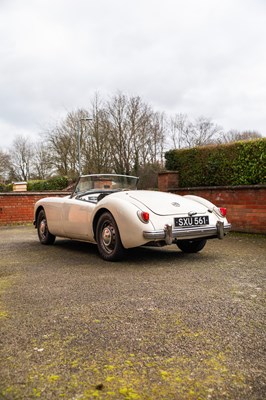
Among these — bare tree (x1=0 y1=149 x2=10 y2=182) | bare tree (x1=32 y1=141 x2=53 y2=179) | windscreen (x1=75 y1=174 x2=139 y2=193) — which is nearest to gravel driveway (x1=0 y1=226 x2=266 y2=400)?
windscreen (x1=75 y1=174 x2=139 y2=193)

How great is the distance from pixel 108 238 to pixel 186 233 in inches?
41.7

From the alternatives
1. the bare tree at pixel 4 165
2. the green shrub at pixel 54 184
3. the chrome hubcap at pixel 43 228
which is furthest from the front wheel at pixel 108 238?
the bare tree at pixel 4 165

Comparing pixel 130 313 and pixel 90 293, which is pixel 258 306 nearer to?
pixel 130 313

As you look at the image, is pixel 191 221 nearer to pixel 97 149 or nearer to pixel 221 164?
pixel 221 164

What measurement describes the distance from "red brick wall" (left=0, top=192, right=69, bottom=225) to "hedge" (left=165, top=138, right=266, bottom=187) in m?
4.55

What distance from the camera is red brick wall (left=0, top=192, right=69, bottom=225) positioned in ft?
36.7

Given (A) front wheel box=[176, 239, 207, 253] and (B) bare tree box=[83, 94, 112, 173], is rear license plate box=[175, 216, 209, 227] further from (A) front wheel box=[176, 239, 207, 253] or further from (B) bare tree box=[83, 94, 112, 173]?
(B) bare tree box=[83, 94, 112, 173]

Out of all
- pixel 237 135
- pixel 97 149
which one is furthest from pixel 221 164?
pixel 237 135

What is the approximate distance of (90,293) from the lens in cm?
323

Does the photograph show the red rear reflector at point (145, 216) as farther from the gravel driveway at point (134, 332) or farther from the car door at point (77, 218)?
the car door at point (77, 218)

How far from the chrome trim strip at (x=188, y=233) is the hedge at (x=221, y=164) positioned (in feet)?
11.6

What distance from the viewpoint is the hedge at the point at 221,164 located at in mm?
8000

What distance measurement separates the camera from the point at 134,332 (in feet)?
7.52

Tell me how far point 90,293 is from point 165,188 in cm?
703
